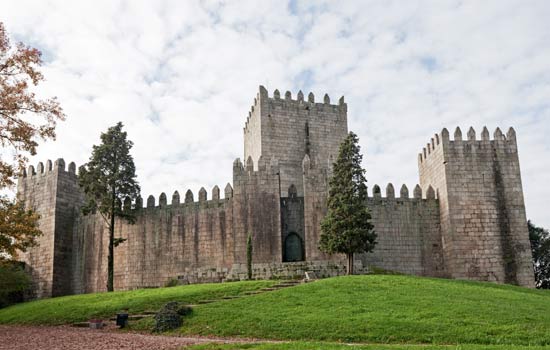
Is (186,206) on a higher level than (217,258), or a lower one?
higher

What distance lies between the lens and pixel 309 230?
2742 centimetres

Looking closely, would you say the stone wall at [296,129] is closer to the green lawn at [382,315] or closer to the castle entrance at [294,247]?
the castle entrance at [294,247]

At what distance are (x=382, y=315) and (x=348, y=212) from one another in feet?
31.4

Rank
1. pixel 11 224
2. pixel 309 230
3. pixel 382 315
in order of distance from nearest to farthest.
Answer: pixel 382 315 → pixel 11 224 → pixel 309 230

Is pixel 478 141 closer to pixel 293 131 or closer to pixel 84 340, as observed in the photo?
pixel 293 131

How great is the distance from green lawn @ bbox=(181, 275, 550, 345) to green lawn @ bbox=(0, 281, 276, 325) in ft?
6.98

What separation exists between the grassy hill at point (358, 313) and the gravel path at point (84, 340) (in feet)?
4.43

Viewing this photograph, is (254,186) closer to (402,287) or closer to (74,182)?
(402,287)

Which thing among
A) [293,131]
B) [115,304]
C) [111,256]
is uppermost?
[293,131]

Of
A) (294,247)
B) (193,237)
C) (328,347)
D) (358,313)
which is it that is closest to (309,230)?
(294,247)

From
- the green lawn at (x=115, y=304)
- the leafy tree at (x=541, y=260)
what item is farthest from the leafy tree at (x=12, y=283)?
the leafy tree at (x=541, y=260)

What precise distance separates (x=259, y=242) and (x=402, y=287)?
362 inches

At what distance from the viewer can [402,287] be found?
19.8m

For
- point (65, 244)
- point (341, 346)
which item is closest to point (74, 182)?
point (65, 244)
